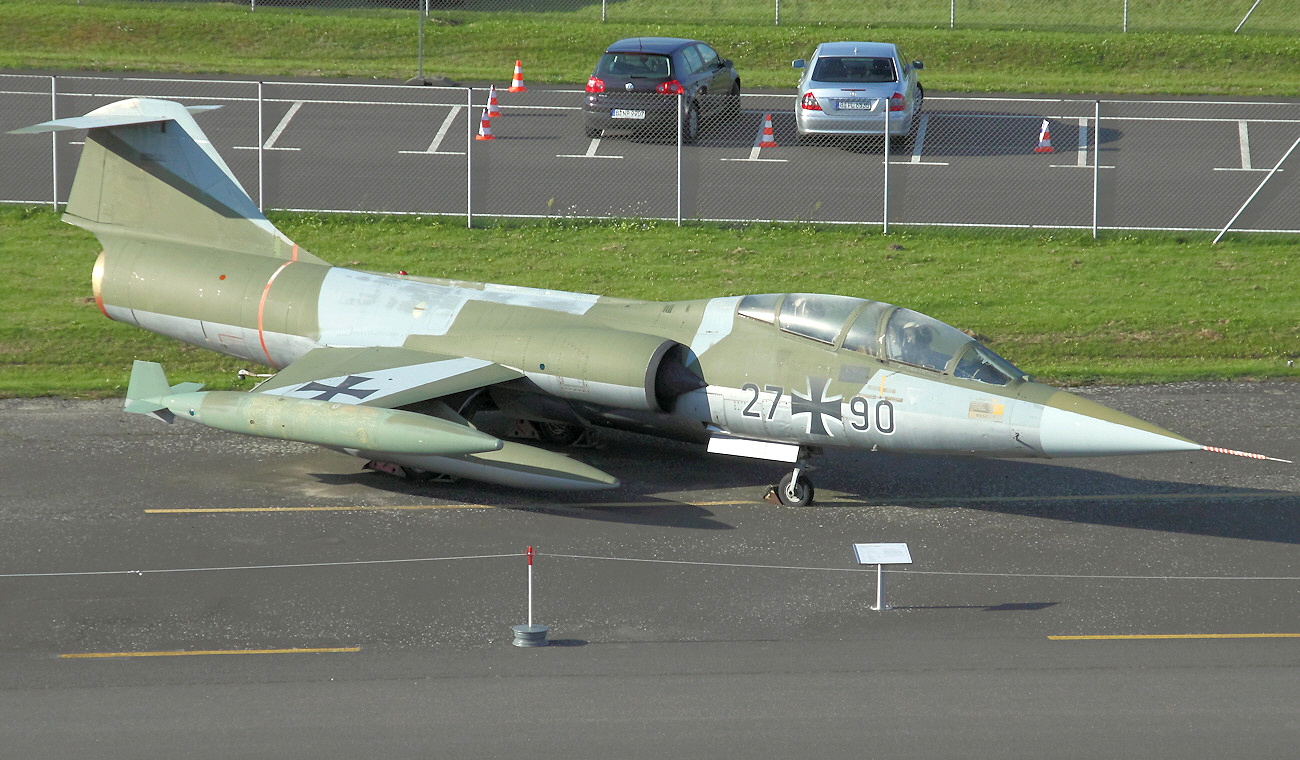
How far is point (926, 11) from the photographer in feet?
130

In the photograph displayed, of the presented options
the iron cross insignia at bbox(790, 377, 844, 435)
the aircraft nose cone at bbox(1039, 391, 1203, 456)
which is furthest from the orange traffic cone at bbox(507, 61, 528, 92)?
the aircraft nose cone at bbox(1039, 391, 1203, 456)

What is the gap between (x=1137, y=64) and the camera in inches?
1407

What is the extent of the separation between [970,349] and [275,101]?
21406 millimetres

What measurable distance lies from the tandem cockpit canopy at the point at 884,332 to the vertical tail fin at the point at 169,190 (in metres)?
6.42

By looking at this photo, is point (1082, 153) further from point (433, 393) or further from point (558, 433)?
point (433, 393)

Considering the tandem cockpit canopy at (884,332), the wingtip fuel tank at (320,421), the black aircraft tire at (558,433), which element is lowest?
the black aircraft tire at (558,433)

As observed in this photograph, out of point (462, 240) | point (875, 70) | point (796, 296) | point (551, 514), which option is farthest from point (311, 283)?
point (875, 70)

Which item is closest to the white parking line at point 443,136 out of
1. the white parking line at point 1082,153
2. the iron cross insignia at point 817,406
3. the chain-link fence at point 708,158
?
the chain-link fence at point 708,158

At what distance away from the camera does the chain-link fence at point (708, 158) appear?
24516 mm

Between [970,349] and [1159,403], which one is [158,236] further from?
[1159,403]

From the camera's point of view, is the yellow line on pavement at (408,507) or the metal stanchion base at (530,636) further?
the yellow line on pavement at (408,507)

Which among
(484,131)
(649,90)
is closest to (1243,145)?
(649,90)

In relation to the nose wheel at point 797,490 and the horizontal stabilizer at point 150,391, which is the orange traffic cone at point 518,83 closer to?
the horizontal stabilizer at point 150,391

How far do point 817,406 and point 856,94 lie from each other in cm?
1518
